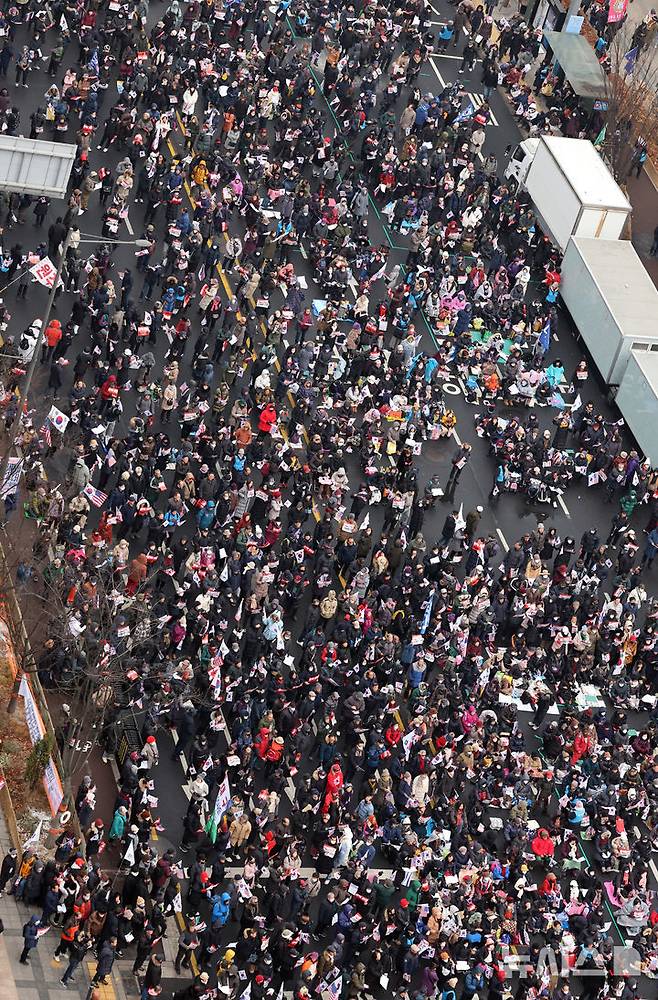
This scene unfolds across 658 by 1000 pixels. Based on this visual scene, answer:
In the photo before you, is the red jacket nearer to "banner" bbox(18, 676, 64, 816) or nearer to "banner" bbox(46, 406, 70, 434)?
"banner" bbox(46, 406, 70, 434)

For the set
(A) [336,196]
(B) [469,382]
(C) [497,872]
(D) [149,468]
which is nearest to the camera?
(C) [497,872]

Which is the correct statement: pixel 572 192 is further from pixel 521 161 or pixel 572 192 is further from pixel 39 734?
pixel 39 734

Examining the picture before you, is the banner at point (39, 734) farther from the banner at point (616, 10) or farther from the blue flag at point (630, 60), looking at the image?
the banner at point (616, 10)

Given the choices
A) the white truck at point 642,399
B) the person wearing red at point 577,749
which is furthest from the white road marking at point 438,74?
the person wearing red at point 577,749

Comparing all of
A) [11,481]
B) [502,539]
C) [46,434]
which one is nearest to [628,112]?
[502,539]

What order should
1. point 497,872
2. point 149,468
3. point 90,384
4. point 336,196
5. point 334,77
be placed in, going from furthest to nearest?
1. point 334,77
2. point 336,196
3. point 90,384
4. point 149,468
5. point 497,872

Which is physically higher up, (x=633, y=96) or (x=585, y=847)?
(x=633, y=96)

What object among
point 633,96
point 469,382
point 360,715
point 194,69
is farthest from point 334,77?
point 360,715

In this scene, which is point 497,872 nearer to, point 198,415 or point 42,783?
point 42,783
